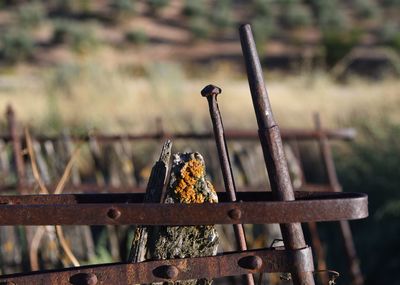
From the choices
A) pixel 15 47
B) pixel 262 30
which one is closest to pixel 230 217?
pixel 15 47

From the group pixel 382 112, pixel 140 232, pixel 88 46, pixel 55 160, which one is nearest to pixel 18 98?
pixel 382 112

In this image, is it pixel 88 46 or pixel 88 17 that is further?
pixel 88 17

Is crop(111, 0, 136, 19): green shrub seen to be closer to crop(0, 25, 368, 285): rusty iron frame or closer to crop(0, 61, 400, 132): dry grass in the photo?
crop(0, 61, 400, 132): dry grass

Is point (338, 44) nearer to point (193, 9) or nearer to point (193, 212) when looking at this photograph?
point (193, 9)

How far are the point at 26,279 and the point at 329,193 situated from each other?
586 millimetres

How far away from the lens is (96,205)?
62.4 inches

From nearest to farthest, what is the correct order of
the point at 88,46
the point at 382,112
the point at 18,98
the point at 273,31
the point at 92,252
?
the point at 92,252 < the point at 382,112 < the point at 18,98 < the point at 88,46 < the point at 273,31

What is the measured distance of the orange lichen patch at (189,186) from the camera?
1.76 metres

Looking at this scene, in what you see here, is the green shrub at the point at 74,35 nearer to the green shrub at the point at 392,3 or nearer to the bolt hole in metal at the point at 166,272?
the green shrub at the point at 392,3

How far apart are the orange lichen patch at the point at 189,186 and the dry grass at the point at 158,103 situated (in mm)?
7947

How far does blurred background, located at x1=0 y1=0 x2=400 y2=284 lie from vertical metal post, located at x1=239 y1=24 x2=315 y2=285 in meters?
3.23

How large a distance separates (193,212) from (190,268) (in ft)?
0.39

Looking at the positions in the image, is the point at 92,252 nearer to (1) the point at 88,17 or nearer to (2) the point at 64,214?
(2) the point at 64,214

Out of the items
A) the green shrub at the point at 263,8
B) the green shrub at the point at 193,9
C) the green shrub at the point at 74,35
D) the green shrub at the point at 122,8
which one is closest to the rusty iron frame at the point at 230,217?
the green shrub at the point at 74,35
